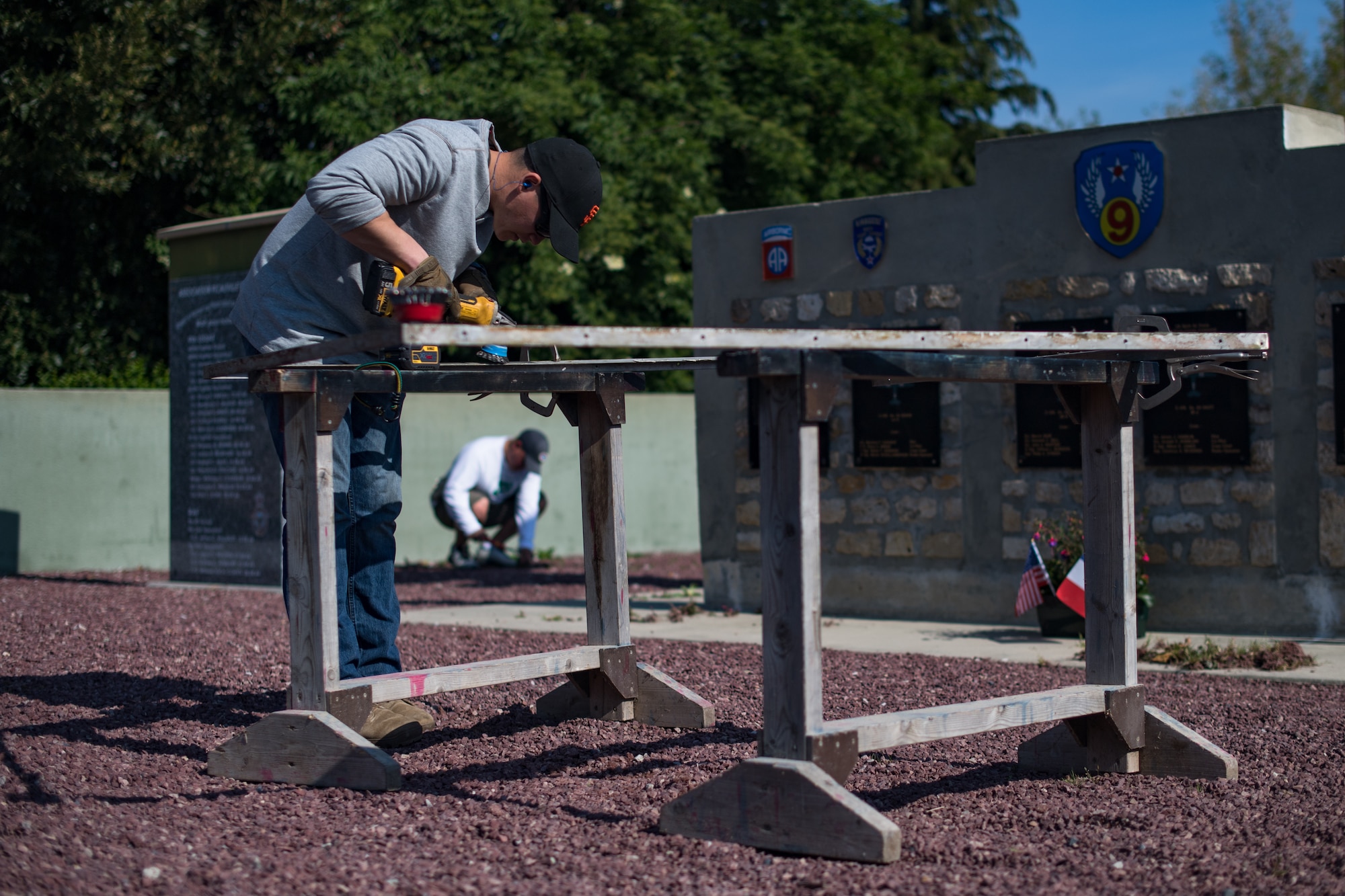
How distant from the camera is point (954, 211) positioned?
→ 25.9 feet

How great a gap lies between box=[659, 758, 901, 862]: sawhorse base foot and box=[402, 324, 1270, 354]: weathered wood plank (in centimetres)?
103

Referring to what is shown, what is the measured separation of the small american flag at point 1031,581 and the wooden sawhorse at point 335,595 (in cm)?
278

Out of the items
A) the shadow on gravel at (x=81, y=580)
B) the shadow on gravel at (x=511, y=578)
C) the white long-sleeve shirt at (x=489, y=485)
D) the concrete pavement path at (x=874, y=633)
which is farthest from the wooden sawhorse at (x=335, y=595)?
the white long-sleeve shirt at (x=489, y=485)

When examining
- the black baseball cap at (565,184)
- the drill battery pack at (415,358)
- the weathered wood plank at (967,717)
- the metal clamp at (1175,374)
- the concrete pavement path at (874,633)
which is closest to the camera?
the weathered wood plank at (967,717)

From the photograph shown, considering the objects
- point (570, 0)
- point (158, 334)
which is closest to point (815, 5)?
point (570, 0)

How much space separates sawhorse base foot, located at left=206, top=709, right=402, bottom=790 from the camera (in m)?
3.72

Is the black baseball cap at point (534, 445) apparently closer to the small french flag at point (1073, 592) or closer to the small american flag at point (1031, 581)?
the small american flag at point (1031, 581)

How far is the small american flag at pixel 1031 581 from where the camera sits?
22.6ft

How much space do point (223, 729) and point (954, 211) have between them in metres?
5.15

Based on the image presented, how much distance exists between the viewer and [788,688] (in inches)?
130

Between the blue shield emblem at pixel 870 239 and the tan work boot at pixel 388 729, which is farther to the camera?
the blue shield emblem at pixel 870 239

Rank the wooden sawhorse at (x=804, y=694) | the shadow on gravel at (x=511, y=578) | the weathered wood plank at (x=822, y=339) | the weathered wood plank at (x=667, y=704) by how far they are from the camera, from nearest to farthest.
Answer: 1. the weathered wood plank at (x=822, y=339)
2. the wooden sawhorse at (x=804, y=694)
3. the weathered wood plank at (x=667, y=704)
4. the shadow on gravel at (x=511, y=578)

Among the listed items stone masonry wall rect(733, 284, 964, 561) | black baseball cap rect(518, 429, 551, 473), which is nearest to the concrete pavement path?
stone masonry wall rect(733, 284, 964, 561)

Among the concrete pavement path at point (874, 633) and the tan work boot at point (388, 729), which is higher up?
the tan work boot at point (388, 729)
